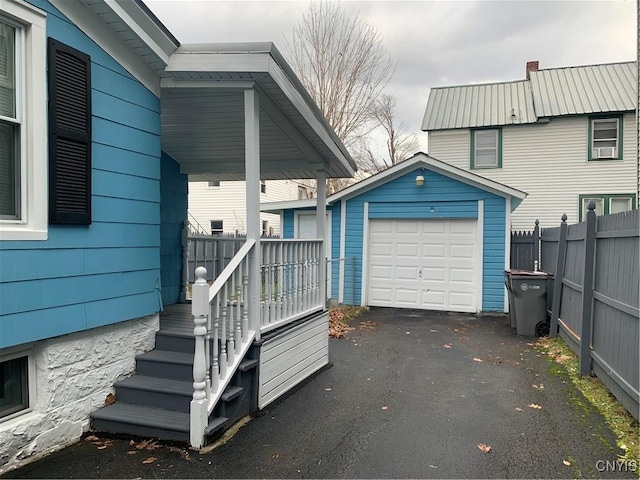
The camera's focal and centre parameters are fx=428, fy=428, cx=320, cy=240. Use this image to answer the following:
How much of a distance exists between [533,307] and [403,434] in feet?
16.1

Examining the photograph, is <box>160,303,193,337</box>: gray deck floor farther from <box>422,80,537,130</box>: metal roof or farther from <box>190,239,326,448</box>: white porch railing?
<box>422,80,537,130</box>: metal roof

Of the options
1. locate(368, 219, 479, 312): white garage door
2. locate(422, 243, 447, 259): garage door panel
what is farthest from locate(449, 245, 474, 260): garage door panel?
locate(422, 243, 447, 259): garage door panel

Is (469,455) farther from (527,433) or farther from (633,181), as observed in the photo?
(633,181)

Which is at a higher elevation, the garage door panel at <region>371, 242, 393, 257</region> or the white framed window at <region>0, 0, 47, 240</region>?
the white framed window at <region>0, 0, 47, 240</region>

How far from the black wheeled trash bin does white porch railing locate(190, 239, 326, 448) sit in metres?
3.92

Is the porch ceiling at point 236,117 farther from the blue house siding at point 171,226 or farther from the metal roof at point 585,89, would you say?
the metal roof at point 585,89

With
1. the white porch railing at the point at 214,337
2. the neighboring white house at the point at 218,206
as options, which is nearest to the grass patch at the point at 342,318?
the white porch railing at the point at 214,337

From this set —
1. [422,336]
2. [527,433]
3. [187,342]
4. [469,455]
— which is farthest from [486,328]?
[187,342]

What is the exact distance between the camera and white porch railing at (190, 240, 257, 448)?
3.17 meters

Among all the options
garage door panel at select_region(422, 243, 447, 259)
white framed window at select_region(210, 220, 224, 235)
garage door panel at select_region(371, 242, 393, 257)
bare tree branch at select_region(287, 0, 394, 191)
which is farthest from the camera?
white framed window at select_region(210, 220, 224, 235)

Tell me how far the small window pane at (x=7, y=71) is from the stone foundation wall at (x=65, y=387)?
5.33 feet

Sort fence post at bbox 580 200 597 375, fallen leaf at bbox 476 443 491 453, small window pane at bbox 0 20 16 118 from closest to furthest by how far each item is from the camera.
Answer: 1. small window pane at bbox 0 20 16 118
2. fallen leaf at bbox 476 443 491 453
3. fence post at bbox 580 200 597 375

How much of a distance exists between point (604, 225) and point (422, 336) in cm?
352

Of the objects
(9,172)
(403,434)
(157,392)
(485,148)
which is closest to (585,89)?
(485,148)
